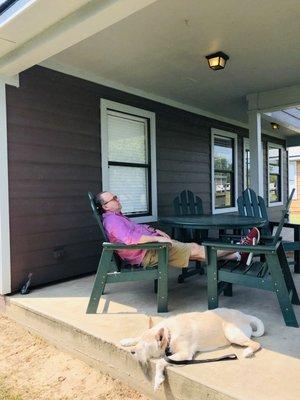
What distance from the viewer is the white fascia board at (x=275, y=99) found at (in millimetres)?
4820

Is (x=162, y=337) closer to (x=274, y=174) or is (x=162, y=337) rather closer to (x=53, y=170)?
(x=53, y=170)

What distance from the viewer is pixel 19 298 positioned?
3.15m

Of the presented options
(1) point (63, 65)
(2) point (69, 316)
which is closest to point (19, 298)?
(2) point (69, 316)

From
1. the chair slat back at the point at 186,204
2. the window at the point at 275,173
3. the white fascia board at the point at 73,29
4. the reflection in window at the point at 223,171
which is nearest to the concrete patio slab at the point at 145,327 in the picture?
the chair slat back at the point at 186,204

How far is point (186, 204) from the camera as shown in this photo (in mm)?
4652

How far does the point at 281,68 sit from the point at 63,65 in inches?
99.0

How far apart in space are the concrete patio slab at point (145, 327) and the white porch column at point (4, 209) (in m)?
0.20

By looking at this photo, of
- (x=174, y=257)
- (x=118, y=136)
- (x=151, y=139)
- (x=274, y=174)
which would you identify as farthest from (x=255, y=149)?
(x=274, y=174)

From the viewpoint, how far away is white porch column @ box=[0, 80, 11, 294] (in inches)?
127

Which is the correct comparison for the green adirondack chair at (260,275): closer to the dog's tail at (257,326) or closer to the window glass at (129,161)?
the dog's tail at (257,326)

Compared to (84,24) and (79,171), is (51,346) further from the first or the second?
(84,24)

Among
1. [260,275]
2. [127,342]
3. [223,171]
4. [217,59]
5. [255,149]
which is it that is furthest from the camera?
[223,171]

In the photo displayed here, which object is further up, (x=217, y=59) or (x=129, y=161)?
(x=217, y=59)

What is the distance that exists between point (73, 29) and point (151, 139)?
270cm
